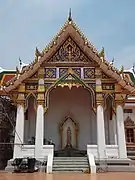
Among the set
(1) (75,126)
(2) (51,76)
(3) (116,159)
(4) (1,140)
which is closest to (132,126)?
(1) (75,126)

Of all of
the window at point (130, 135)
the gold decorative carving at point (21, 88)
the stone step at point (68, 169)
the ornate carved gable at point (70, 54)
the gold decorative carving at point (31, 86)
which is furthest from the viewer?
the window at point (130, 135)

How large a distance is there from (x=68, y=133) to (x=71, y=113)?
980mm

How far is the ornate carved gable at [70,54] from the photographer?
10758 mm

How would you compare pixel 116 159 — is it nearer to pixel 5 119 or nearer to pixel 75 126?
pixel 75 126

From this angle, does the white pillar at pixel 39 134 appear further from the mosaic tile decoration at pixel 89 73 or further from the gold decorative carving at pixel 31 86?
the mosaic tile decoration at pixel 89 73

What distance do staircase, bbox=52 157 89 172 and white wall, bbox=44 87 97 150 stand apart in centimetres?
262

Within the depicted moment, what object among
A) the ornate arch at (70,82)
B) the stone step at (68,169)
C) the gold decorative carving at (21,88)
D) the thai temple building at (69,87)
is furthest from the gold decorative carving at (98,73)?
the stone step at (68,169)

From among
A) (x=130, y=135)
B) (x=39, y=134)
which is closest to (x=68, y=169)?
(x=39, y=134)

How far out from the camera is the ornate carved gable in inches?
424

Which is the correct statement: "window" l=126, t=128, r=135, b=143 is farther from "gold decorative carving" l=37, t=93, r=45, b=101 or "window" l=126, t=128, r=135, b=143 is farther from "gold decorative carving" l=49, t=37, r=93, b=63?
"gold decorative carving" l=37, t=93, r=45, b=101

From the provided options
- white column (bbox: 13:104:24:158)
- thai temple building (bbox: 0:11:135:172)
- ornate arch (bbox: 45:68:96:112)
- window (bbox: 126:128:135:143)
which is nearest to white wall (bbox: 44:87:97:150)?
thai temple building (bbox: 0:11:135:172)

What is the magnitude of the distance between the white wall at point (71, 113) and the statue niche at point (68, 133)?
19 cm

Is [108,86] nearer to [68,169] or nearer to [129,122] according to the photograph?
[68,169]

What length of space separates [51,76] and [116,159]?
161 inches
